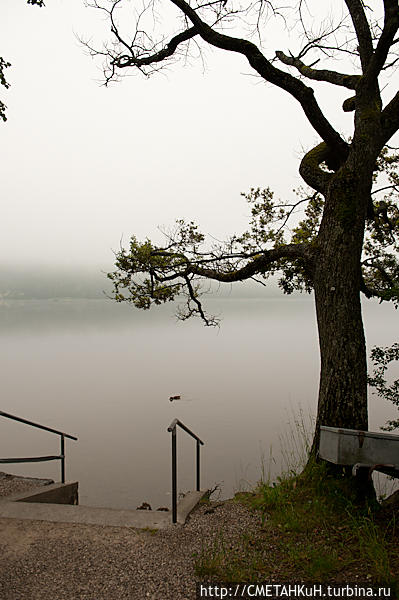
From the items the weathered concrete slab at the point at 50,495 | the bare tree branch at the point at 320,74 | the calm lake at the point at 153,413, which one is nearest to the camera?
the weathered concrete slab at the point at 50,495

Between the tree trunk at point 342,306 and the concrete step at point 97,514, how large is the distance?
5.11ft

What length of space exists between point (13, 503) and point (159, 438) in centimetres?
1012

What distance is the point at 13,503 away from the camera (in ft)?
14.8

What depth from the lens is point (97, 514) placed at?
4145 mm

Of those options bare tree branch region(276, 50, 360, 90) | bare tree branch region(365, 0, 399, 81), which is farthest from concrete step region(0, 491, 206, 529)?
bare tree branch region(276, 50, 360, 90)

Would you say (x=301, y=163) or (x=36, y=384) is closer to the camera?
(x=301, y=163)

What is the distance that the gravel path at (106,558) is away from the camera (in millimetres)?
2920

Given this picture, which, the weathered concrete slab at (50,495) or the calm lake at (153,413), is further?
the calm lake at (153,413)

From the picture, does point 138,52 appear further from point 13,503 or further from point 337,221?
point 13,503

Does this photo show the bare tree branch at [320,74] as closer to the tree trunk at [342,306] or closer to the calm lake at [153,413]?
the tree trunk at [342,306]

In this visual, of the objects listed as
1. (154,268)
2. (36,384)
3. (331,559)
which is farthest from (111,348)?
(331,559)

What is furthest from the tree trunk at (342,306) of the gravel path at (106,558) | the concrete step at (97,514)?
the concrete step at (97,514)

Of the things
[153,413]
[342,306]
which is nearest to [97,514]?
[342,306]

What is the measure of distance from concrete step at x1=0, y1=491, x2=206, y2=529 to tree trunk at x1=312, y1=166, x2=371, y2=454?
156 cm
